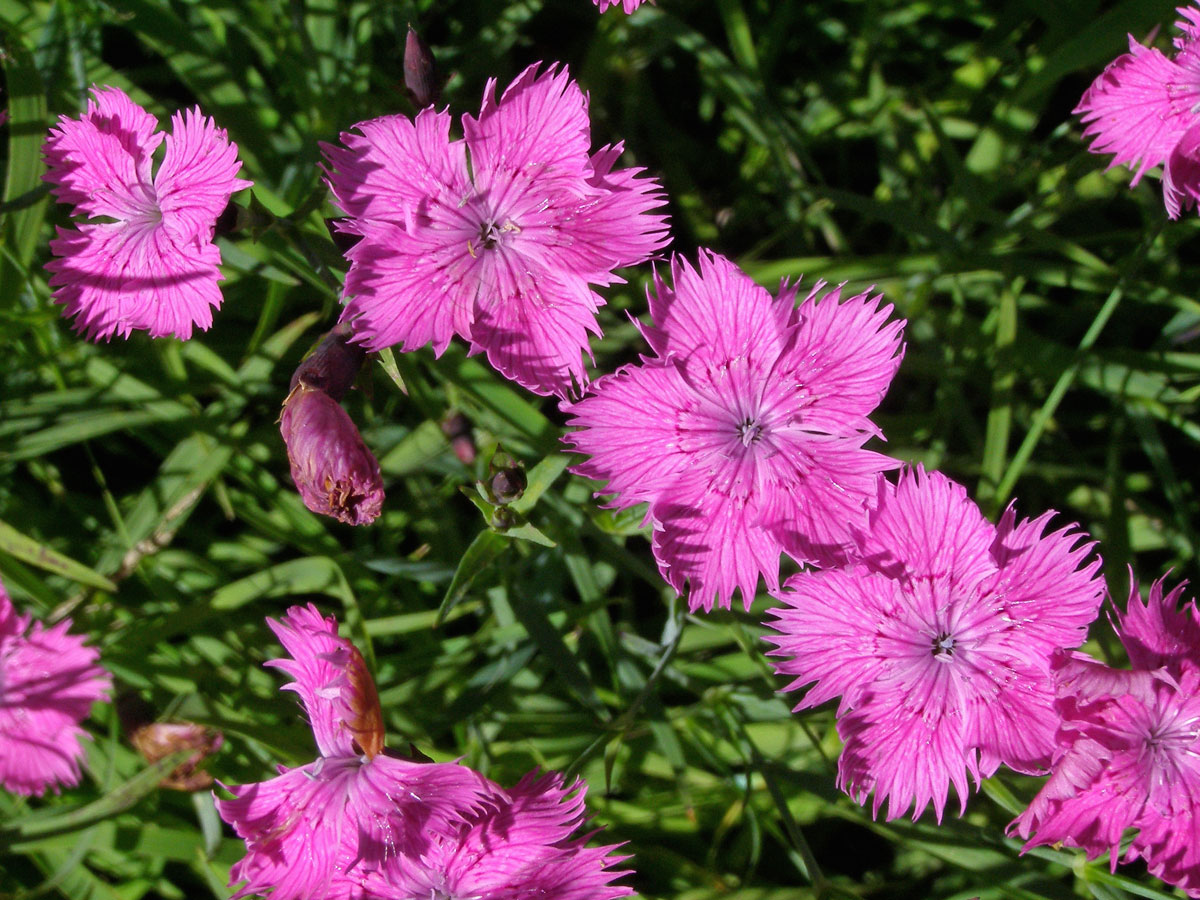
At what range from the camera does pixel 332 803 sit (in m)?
1.71

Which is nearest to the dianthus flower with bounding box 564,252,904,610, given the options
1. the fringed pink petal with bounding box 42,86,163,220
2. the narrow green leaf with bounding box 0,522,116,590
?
the fringed pink petal with bounding box 42,86,163,220

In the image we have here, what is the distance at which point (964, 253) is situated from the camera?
2.26 meters

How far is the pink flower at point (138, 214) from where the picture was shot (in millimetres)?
1719

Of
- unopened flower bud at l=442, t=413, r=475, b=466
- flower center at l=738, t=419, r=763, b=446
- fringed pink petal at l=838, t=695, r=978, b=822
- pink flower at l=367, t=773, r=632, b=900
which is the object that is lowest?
pink flower at l=367, t=773, r=632, b=900

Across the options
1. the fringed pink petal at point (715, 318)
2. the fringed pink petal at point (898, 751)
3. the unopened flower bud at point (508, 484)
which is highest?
the fringed pink petal at point (715, 318)

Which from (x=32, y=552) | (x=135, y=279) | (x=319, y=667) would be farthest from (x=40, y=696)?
(x=135, y=279)

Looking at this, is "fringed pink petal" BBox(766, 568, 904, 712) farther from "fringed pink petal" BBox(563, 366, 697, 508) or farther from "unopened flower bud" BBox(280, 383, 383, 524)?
"unopened flower bud" BBox(280, 383, 383, 524)

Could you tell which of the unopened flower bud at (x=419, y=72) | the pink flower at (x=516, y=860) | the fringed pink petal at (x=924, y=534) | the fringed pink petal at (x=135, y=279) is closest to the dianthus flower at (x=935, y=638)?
the fringed pink petal at (x=924, y=534)

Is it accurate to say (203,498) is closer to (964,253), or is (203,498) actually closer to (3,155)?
(3,155)

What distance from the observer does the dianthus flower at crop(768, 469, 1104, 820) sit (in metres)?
1.71

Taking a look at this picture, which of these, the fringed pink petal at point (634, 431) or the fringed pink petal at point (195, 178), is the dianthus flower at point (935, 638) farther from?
the fringed pink petal at point (195, 178)

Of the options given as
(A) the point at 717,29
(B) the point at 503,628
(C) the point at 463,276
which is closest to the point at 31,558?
(B) the point at 503,628

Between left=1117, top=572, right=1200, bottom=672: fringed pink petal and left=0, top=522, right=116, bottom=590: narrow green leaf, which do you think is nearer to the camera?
left=1117, top=572, right=1200, bottom=672: fringed pink petal

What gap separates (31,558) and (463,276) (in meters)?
1.28
